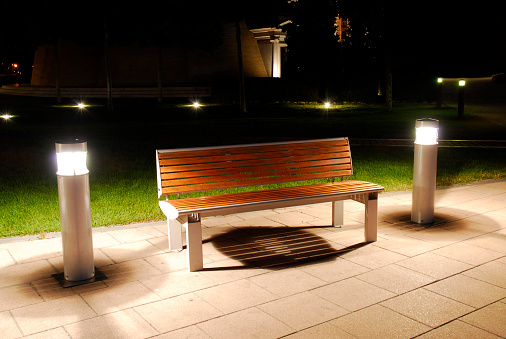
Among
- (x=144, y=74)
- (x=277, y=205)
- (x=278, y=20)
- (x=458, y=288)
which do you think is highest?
(x=278, y=20)

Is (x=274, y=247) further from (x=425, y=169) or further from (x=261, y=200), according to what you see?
(x=425, y=169)

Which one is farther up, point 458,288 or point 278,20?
point 278,20

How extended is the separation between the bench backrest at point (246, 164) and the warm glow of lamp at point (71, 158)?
929mm

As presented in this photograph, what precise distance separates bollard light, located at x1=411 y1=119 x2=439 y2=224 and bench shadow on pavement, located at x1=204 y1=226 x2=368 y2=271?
1.07 metres

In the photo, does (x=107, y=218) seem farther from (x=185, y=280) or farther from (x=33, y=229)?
(x=185, y=280)

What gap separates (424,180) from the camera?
5.99 metres

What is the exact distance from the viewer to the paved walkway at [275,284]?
141 inches

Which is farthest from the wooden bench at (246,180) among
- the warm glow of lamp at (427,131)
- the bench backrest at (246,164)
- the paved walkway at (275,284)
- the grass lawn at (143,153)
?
the grass lawn at (143,153)

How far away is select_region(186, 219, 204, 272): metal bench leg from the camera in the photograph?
15.0 ft

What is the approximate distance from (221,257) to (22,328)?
198 centimetres

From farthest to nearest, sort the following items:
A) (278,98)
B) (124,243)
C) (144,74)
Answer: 1. (144,74)
2. (278,98)
3. (124,243)

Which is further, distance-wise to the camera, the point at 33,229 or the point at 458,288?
the point at 33,229

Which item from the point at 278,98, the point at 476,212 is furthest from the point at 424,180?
the point at 278,98

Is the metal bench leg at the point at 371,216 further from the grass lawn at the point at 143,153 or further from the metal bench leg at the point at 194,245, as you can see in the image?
the grass lawn at the point at 143,153
